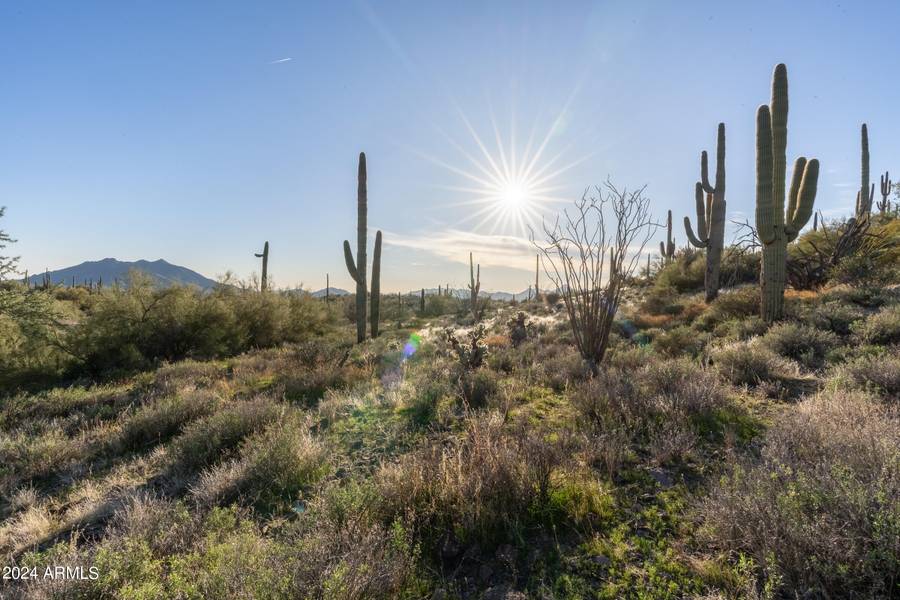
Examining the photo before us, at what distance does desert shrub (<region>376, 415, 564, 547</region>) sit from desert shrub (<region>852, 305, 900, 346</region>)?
23.3 feet

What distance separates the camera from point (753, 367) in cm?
595

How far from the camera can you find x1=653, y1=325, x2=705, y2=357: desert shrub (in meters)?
8.64

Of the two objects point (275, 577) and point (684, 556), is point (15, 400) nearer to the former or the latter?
point (275, 577)

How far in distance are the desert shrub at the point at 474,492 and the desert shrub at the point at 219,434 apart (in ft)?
8.70

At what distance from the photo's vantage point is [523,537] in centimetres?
283

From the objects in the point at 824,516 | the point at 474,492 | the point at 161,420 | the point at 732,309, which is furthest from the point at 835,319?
the point at 161,420

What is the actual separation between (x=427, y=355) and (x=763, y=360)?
7.79 m

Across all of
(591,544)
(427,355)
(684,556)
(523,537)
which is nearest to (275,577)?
(523,537)

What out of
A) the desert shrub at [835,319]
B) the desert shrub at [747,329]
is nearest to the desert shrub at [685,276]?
the desert shrub at [747,329]

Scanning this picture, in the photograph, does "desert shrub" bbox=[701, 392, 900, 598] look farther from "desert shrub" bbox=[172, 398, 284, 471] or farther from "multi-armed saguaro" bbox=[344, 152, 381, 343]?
"multi-armed saguaro" bbox=[344, 152, 381, 343]

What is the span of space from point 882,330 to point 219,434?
10.5m

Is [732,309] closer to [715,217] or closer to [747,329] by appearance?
[747,329]

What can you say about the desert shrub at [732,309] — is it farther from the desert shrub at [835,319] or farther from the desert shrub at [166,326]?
the desert shrub at [166,326]

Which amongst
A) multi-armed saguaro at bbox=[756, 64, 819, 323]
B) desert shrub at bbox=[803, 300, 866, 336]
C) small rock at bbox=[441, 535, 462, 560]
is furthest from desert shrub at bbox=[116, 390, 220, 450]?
multi-armed saguaro at bbox=[756, 64, 819, 323]
